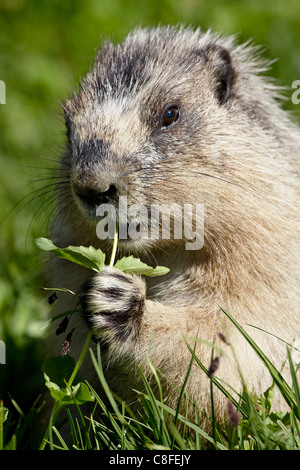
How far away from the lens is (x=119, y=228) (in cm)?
446

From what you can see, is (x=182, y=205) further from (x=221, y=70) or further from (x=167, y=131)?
(x=221, y=70)

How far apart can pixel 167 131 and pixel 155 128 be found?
9cm

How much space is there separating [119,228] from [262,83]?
7.46 ft

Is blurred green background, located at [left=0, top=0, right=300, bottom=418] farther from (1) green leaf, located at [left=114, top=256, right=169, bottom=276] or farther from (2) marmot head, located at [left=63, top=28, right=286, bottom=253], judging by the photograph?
(1) green leaf, located at [left=114, top=256, right=169, bottom=276]

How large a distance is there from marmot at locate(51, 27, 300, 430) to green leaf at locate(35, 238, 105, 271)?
103 millimetres

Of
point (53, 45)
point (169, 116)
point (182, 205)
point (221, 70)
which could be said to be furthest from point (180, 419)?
point (53, 45)

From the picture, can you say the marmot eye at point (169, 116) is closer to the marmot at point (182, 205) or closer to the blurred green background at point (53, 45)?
the marmot at point (182, 205)

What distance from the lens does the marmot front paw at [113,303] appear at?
425 cm

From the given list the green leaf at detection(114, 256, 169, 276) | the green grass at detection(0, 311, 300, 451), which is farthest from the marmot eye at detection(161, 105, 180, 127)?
the green grass at detection(0, 311, 300, 451)

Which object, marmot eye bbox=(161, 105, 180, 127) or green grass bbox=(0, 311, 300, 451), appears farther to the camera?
marmot eye bbox=(161, 105, 180, 127)

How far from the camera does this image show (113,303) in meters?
4.26

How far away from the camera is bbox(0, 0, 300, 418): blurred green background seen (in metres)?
8.65

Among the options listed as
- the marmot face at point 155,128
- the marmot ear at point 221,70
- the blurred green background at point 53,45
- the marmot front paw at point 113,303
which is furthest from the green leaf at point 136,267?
the blurred green background at point 53,45
